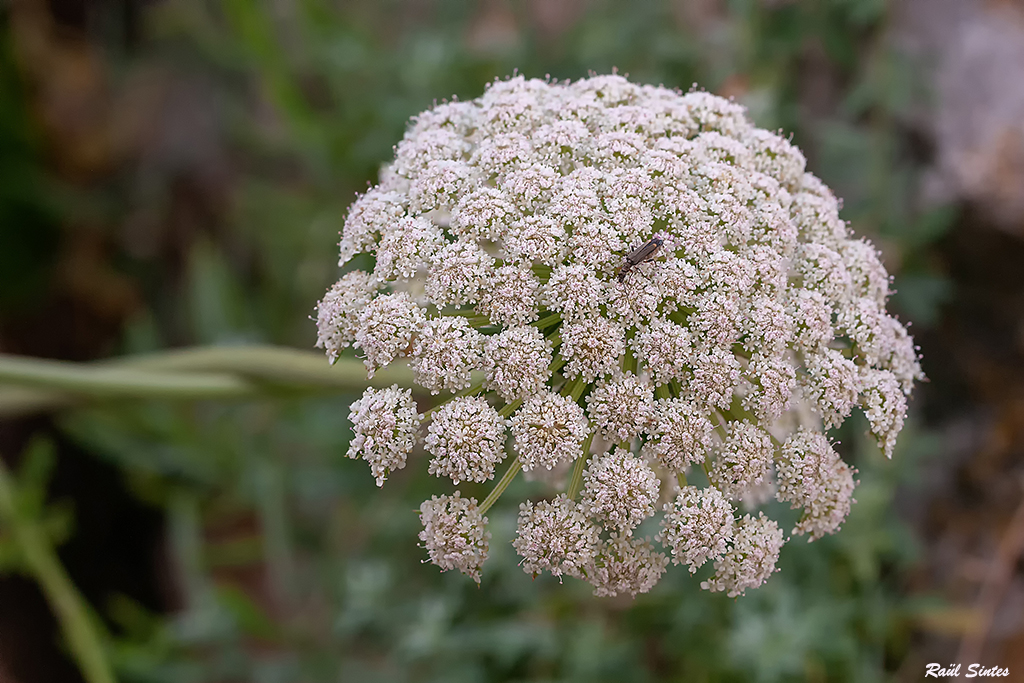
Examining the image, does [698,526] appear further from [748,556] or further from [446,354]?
[446,354]

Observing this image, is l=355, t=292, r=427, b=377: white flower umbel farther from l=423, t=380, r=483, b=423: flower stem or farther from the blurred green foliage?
the blurred green foliage

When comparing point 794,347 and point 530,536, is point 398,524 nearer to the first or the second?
point 530,536

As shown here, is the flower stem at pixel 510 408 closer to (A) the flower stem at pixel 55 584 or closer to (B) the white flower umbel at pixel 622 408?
(B) the white flower umbel at pixel 622 408

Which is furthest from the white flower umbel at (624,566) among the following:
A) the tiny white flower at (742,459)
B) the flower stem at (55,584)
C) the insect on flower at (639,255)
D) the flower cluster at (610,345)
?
the flower stem at (55,584)

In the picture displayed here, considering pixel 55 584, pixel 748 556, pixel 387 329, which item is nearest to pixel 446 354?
pixel 387 329

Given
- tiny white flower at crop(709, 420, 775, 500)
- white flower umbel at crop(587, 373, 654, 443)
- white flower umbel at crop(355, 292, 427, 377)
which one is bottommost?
tiny white flower at crop(709, 420, 775, 500)

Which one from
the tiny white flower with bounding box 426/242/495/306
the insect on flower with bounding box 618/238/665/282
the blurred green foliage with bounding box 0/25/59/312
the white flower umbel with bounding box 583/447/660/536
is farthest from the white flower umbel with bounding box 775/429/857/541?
the blurred green foliage with bounding box 0/25/59/312

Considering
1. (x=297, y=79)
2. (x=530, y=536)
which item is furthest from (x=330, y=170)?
(x=530, y=536)
